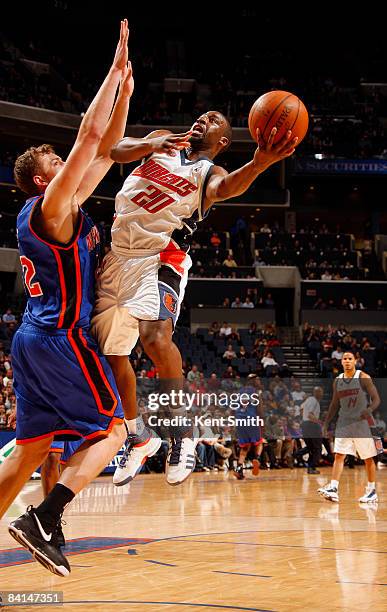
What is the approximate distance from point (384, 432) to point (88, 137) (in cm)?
1386

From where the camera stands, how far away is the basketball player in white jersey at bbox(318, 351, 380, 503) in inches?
440

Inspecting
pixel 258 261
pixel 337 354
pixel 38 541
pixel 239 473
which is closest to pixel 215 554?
pixel 38 541

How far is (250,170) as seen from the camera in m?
4.43

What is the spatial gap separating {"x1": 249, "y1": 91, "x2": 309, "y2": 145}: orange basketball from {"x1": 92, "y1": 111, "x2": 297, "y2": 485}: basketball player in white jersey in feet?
1.03

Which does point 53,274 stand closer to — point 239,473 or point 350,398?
point 350,398

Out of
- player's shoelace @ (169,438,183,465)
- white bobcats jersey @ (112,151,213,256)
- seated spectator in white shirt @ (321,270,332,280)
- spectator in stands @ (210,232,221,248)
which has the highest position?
spectator in stands @ (210,232,221,248)

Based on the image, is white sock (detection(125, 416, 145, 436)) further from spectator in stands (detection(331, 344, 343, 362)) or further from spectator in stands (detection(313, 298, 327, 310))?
spectator in stands (detection(313, 298, 327, 310))

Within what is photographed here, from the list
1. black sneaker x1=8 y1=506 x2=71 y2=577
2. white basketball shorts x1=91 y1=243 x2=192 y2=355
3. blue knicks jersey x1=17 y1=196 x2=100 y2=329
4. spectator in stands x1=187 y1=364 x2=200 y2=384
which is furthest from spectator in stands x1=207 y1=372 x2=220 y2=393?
black sneaker x1=8 y1=506 x2=71 y2=577

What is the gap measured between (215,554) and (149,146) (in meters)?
3.71

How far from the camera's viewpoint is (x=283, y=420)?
1641 centimetres

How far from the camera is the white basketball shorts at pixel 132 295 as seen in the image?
4609mm

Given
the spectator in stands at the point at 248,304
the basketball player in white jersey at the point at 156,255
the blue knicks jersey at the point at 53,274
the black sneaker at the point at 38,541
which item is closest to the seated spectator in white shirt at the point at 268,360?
the spectator in stands at the point at 248,304

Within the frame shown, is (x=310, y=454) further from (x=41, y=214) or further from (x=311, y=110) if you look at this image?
(x=311, y=110)

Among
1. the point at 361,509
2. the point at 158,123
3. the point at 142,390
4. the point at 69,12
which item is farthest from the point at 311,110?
the point at 361,509
